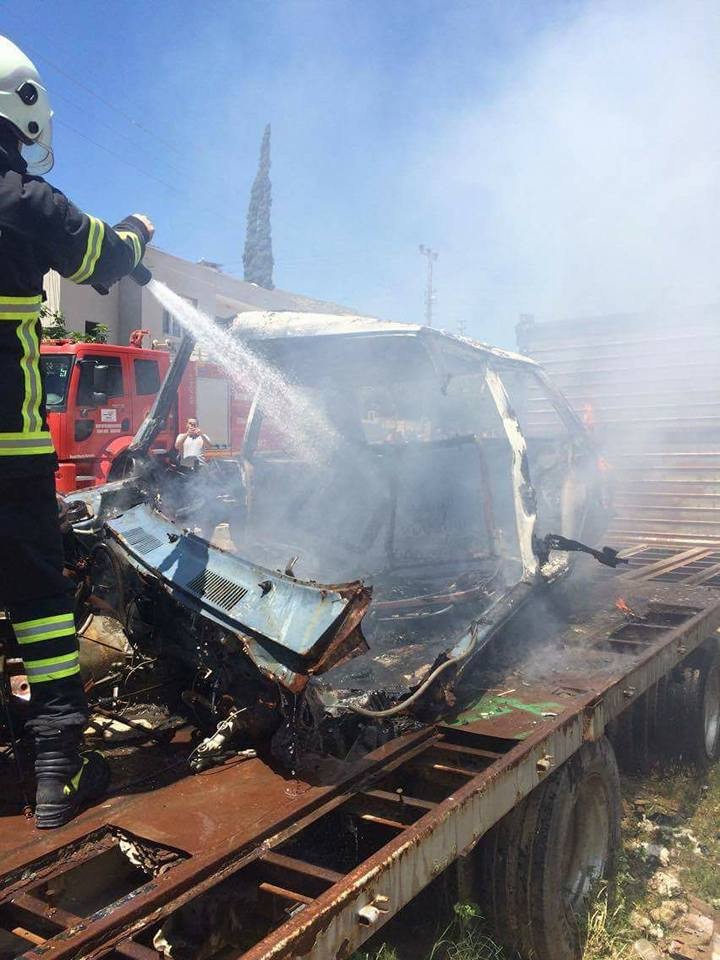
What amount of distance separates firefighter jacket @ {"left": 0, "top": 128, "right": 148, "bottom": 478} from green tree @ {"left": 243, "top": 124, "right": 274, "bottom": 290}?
41.9 meters

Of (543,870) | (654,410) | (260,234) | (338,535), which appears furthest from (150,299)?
(260,234)

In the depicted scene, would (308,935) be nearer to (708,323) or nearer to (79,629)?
(79,629)

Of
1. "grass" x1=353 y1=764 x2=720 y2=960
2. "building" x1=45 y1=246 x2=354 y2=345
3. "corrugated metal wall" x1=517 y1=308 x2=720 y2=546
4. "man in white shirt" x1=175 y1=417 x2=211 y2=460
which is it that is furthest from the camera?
"building" x1=45 y1=246 x2=354 y2=345

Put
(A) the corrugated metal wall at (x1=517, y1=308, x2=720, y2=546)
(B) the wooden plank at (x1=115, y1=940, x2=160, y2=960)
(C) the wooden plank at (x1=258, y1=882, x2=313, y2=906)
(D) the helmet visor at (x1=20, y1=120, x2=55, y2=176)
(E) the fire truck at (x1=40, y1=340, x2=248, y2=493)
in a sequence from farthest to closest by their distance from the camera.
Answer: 1. (E) the fire truck at (x1=40, y1=340, x2=248, y2=493)
2. (A) the corrugated metal wall at (x1=517, y1=308, x2=720, y2=546)
3. (D) the helmet visor at (x1=20, y1=120, x2=55, y2=176)
4. (C) the wooden plank at (x1=258, y1=882, x2=313, y2=906)
5. (B) the wooden plank at (x1=115, y1=940, x2=160, y2=960)

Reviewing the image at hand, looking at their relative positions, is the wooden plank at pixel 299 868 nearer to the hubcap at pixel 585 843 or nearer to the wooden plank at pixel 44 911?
the wooden plank at pixel 44 911

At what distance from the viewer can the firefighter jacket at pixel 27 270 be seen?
2.28m

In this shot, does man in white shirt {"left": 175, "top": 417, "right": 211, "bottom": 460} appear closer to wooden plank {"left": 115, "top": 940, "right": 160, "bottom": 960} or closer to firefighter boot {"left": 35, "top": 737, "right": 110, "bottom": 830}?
firefighter boot {"left": 35, "top": 737, "right": 110, "bottom": 830}

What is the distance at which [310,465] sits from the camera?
5.04 meters

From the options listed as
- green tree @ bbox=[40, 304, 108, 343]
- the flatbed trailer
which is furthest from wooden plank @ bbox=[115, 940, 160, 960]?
green tree @ bbox=[40, 304, 108, 343]

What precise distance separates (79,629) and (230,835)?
175cm

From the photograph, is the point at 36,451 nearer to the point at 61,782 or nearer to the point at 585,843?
the point at 61,782

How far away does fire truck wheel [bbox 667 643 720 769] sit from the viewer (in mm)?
4855

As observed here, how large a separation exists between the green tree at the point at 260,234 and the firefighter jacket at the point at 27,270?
41896 mm

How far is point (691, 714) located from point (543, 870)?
7.85 ft
